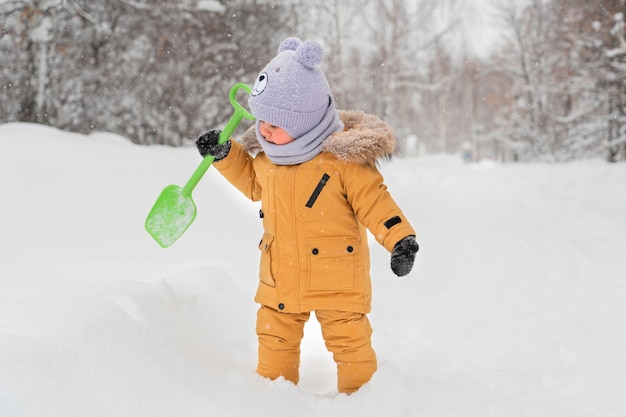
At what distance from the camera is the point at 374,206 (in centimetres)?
206

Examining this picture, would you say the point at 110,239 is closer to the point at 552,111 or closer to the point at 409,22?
the point at 409,22

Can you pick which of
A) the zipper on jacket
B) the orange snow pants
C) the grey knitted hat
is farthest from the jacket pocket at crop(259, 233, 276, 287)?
the grey knitted hat

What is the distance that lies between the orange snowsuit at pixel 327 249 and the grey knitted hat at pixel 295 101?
66mm

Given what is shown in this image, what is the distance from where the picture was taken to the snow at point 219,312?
1765 millimetres

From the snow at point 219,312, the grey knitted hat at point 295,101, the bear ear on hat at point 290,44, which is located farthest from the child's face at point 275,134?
the snow at point 219,312

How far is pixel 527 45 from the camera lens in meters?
21.0

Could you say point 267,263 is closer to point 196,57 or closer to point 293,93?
point 293,93

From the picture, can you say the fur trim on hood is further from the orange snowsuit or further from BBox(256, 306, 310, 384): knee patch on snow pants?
BBox(256, 306, 310, 384): knee patch on snow pants

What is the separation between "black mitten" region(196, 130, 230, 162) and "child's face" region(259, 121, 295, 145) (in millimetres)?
224

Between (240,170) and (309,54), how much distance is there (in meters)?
0.59

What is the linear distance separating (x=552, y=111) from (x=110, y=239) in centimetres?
1890

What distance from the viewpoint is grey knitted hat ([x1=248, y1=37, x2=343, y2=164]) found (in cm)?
207

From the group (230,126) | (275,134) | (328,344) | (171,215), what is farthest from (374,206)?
(171,215)

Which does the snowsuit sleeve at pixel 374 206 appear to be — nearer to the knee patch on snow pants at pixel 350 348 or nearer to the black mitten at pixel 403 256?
the black mitten at pixel 403 256
